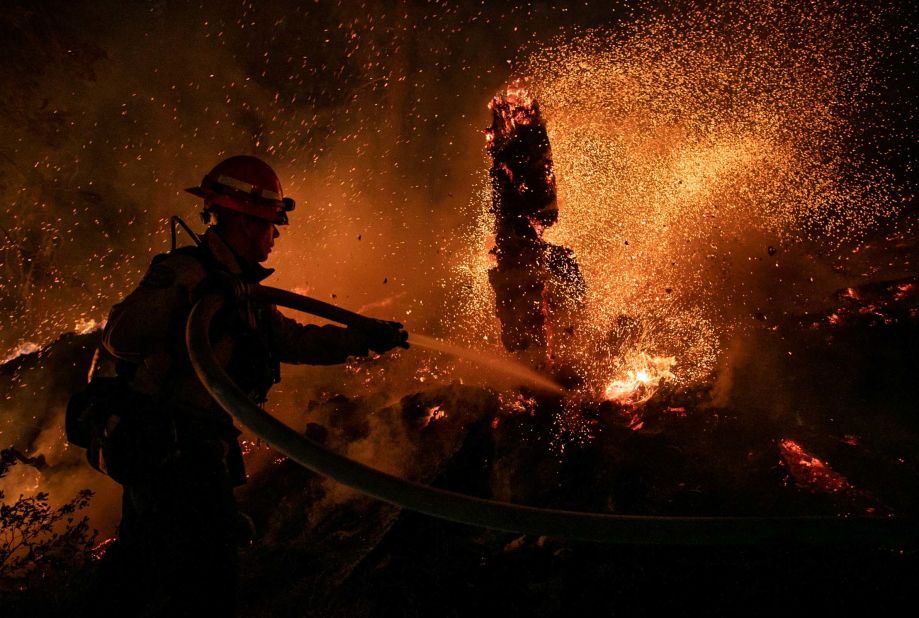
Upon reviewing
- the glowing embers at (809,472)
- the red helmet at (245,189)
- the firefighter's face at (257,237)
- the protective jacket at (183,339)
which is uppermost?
the red helmet at (245,189)

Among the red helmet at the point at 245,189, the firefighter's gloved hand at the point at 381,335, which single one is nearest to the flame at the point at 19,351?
the red helmet at the point at 245,189

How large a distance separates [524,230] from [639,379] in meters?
2.80

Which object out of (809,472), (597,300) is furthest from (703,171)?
(809,472)

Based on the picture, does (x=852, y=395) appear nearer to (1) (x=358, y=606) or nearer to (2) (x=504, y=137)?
(1) (x=358, y=606)

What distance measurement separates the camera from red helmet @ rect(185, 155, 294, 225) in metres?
2.81

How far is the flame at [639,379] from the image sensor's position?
4.86 metres

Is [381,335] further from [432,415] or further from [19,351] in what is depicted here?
[19,351]

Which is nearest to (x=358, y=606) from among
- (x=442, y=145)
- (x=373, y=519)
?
(x=373, y=519)

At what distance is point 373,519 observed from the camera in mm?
3805

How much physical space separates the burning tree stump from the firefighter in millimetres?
4441

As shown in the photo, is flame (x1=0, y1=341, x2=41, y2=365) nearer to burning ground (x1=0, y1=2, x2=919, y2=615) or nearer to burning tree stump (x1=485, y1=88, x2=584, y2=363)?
burning ground (x1=0, y1=2, x2=919, y2=615)

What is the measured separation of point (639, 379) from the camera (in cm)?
534

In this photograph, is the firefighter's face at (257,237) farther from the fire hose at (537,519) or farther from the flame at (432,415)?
the flame at (432,415)

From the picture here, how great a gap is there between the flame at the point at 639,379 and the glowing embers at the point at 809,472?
1361 millimetres
